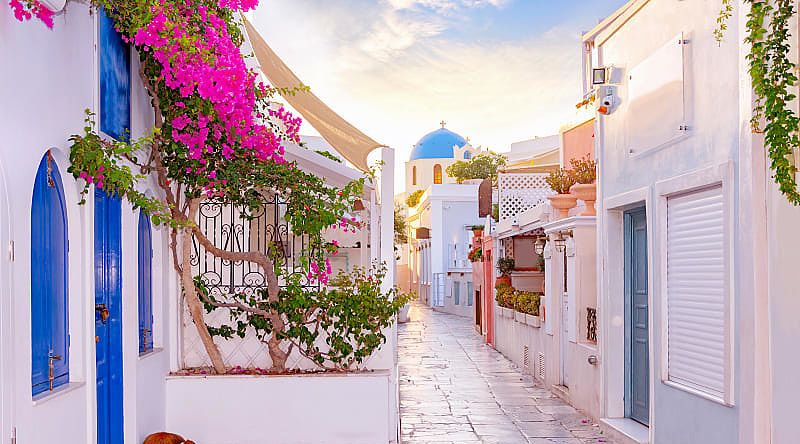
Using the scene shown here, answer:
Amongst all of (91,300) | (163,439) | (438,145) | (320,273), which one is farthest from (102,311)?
(438,145)

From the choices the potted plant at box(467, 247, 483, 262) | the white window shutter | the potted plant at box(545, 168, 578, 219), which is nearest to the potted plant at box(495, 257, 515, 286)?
the potted plant at box(467, 247, 483, 262)

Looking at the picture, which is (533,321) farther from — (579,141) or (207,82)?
(207,82)

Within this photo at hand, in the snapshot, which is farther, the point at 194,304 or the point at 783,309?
the point at 194,304

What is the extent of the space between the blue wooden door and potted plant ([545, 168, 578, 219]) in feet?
25.3

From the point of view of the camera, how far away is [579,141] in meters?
15.0

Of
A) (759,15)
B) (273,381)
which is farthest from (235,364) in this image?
(759,15)

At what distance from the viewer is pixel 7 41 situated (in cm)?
466

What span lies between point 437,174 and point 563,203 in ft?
137

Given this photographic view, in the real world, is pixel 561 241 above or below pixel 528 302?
above

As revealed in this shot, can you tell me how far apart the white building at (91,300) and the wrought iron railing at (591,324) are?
279 centimetres

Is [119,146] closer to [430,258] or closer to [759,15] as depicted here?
[759,15]

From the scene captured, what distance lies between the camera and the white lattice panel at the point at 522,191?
17219mm

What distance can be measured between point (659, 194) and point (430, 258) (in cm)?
3082

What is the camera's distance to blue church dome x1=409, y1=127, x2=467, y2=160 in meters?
54.7
